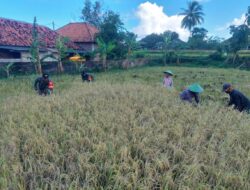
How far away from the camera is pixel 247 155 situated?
3.18 metres

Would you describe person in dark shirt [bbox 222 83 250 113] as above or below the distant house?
below

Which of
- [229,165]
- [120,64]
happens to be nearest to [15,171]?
[229,165]

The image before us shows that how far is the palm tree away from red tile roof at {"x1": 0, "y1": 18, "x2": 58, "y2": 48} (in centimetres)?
2311

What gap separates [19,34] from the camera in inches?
697

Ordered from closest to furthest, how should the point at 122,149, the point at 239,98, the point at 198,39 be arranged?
the point at 122,149 < the point at 239,98 < the point at 198,39

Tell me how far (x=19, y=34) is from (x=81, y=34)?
29.6 feet

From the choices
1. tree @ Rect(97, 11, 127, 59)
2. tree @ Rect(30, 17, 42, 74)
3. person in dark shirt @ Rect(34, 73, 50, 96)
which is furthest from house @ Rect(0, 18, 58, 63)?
person in dark shirt @ Rect(34, 73, 50, 96)

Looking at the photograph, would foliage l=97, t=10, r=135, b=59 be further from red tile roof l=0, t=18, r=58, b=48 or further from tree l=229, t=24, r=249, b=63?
tree l=229, t=24, r=249, b=63

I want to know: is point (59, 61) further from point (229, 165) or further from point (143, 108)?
point (229, 165)

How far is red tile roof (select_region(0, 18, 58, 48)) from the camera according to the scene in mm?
16011

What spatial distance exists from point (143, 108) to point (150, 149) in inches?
81.6

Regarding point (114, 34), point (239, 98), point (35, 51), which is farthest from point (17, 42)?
point (239, 98)

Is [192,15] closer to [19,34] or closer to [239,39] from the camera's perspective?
[239,39]

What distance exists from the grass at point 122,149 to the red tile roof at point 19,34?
41.4 feet
